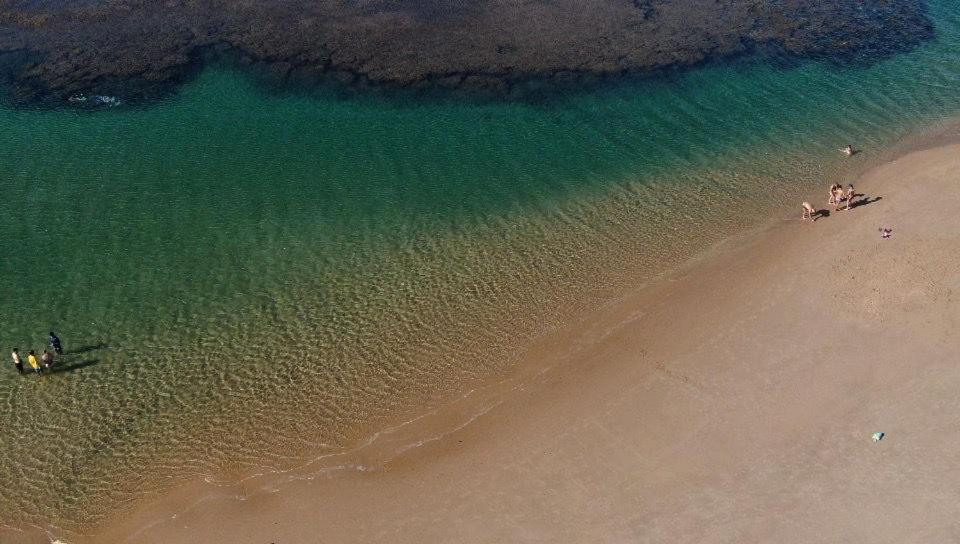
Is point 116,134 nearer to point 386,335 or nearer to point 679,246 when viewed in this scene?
point 386,335

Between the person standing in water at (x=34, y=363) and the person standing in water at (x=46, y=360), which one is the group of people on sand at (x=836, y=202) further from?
the person standing in water at (x=34, y=363)


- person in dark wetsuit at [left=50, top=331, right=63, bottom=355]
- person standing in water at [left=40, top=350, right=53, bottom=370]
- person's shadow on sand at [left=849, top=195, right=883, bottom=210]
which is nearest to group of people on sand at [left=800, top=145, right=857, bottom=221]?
person's shadow on sand at [left=849, top=195, right=883, bottom=210]

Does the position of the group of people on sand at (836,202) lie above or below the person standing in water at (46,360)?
above

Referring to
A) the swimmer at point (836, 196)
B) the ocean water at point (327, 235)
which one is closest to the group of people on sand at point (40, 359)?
the ocean water at point (327, 235)

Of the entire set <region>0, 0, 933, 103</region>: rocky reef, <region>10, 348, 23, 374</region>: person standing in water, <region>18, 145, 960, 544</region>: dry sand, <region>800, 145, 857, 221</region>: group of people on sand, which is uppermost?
<region>0, 0, 933, 103</region>: rocky reef

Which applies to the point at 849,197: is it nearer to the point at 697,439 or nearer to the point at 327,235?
the point at 697,439

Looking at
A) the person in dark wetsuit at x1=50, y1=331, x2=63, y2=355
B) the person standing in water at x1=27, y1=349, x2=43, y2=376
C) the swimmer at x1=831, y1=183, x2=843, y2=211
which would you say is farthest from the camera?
the swimmer at x1=831, y1=183, x2=843, y2=211

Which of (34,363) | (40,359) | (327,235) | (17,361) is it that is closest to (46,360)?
(34,363)

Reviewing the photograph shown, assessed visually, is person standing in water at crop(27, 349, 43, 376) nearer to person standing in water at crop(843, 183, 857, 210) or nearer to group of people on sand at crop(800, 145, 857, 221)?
group of people on sand at crop(800, 145, 857, 221)
